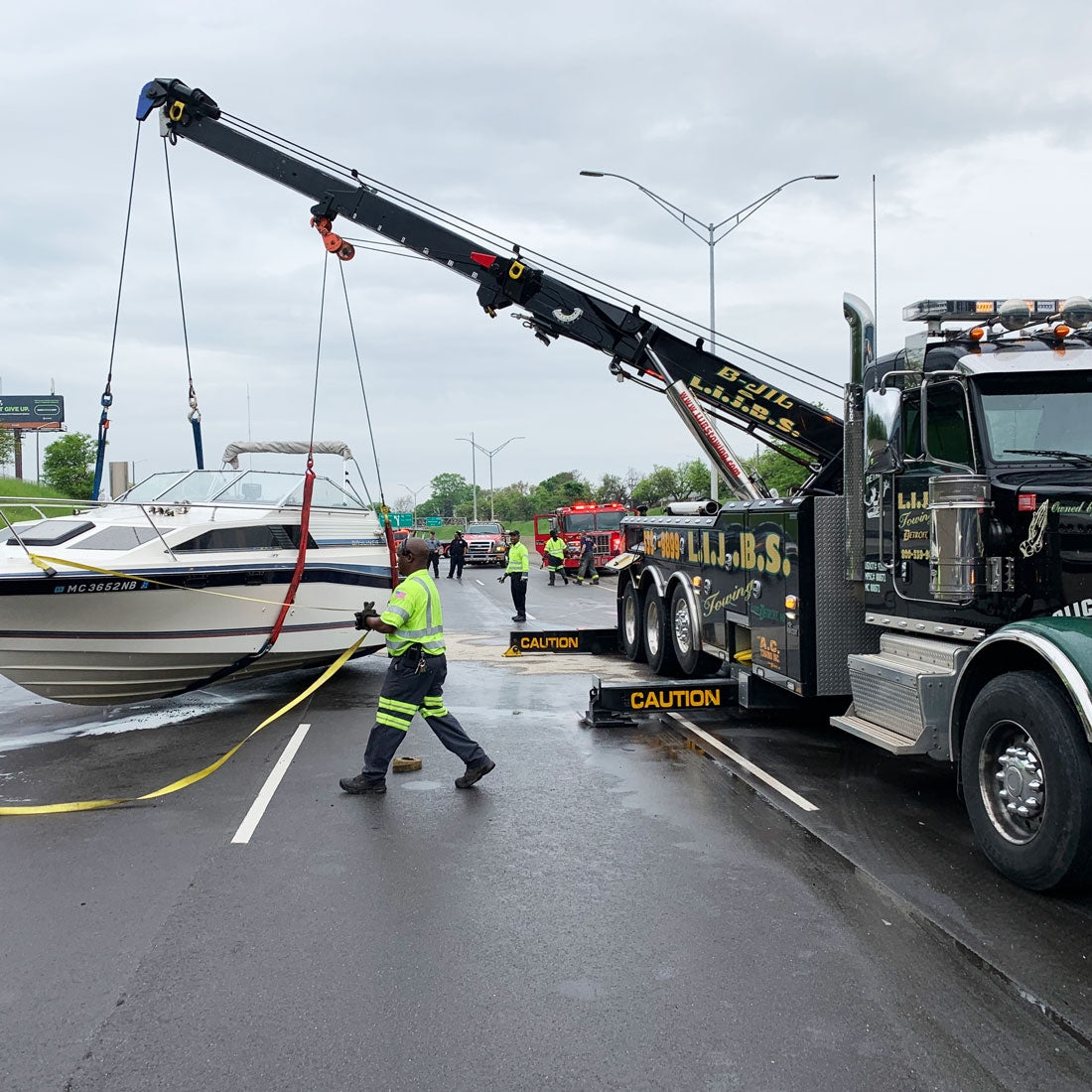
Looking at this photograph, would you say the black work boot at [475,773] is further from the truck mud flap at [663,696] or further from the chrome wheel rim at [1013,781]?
the chrome wheel rim at [1013,781]

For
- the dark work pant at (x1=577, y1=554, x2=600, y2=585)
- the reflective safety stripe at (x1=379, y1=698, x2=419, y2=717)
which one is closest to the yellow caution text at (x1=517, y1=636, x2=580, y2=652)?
the reflective safety stripe at (x1=379, y1=698, x2=419, y2=717)

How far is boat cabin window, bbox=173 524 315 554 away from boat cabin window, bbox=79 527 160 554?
29 centimetres

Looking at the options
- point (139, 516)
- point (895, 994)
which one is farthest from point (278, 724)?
point (895, 994)

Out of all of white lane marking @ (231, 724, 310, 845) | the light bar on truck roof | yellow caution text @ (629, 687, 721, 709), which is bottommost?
white lane marking @ (231, 724, 310, 845)

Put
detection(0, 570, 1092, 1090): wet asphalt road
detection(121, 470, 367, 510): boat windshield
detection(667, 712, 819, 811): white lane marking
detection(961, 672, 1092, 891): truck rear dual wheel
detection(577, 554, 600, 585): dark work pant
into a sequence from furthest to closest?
detection(577, 554, 600, 585): dark work pant
detection(121, 470, 367, 510): boat windshield
detection(667, 712, 819, 811): white lane marking
detection(961, 672, 1092, 891): truck rear dual wheel
detection(0, 570, 1092, 1090): wet asphalt road

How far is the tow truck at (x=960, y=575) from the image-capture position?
16.1 ft

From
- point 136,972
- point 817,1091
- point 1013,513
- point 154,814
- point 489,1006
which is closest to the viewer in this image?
point 817,1091

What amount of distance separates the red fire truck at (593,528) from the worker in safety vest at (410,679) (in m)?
26.0

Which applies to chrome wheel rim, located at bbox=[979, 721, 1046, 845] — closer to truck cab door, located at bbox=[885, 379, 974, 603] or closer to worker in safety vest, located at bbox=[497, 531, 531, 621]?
truck cab door, located at bbox=[885, 379, 974, 603]

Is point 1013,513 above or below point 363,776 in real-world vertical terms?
above

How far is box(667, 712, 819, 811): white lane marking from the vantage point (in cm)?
661

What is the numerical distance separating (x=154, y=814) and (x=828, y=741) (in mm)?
5146

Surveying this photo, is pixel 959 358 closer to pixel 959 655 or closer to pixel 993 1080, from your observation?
pixel 959 655

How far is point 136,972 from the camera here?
4.15 m
